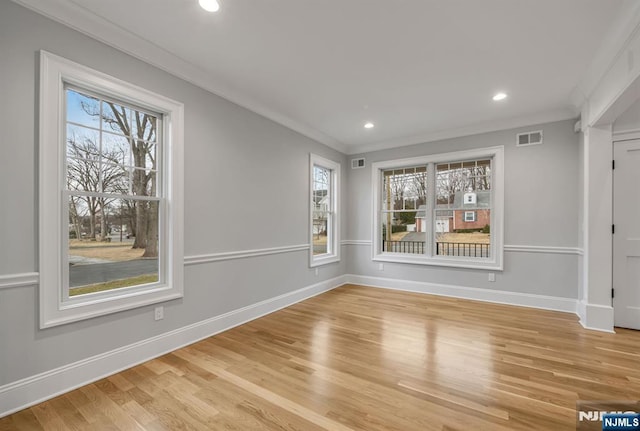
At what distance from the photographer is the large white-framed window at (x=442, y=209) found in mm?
4504

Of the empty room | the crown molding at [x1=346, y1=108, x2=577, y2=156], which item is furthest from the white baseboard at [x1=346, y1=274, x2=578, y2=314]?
the crown molding at [x1=346, y1=108, x2=577, y2=156]

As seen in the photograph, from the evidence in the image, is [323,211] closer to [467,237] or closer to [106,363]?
[467,237]

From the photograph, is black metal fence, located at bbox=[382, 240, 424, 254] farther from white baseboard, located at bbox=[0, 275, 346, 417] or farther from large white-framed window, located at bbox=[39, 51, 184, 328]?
large white-framed window, located at bbox=[39, 51, 184, 328]

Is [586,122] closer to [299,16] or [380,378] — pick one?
[299,16]

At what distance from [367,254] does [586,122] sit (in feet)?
12.2

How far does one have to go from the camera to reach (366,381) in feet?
7.25

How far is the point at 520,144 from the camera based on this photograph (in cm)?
422

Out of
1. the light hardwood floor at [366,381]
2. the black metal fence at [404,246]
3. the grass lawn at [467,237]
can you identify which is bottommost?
the light hardwood floor at [366,381]

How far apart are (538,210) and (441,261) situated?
5.20 ft

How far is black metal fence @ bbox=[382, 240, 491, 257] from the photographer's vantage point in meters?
4.71

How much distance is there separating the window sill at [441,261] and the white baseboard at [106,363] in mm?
2693

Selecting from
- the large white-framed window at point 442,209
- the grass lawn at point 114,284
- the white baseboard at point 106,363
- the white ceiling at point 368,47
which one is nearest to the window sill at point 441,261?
the large white-framed window at point 442,209

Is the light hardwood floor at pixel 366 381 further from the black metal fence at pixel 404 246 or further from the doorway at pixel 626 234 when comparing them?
the black metal fence at pixel 404 246

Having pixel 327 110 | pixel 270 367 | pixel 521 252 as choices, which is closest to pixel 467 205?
pixel 521 252
